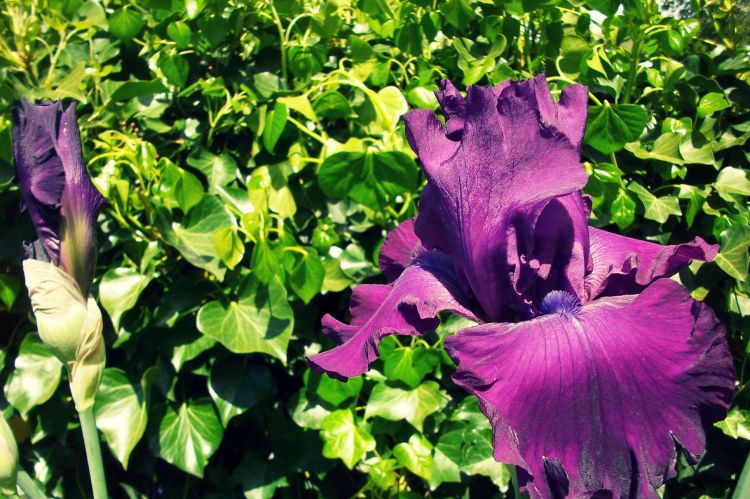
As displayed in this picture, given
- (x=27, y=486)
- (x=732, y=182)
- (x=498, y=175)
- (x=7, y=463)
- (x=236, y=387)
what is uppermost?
(x=498, y=175)

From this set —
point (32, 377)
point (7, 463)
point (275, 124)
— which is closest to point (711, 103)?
point (275, 124)

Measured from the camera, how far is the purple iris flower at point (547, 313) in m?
0.60

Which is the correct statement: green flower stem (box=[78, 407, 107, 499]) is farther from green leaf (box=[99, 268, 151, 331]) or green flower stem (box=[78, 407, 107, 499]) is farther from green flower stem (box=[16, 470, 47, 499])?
green leaf (box=[99, 268, 151, 331])

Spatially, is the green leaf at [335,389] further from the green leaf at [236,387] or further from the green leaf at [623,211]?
the green leaf at [623,211]

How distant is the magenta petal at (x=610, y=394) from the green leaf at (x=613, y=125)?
2.22 feet

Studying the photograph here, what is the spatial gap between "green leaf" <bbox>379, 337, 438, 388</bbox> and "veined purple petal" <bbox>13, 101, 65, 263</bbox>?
2.17ft

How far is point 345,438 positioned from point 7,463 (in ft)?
2.05

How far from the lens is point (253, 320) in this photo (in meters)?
1.32

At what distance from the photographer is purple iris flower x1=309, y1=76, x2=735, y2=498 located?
600 mm

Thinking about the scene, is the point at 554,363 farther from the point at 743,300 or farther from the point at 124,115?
the point at 124,115

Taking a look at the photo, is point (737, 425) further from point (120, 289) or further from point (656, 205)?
point (120, 289)

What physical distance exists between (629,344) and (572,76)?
0.90 m

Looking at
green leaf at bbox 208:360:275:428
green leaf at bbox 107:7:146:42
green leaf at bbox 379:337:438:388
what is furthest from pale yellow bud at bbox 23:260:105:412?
green leaf at bbox 107:7:146:42

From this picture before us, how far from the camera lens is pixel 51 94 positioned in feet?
4.65
